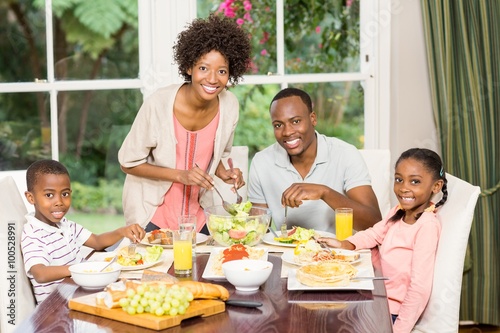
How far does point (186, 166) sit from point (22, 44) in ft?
3.78

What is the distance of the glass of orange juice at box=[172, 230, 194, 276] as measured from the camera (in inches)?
85.5

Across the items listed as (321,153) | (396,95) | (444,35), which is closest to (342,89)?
(396,95)

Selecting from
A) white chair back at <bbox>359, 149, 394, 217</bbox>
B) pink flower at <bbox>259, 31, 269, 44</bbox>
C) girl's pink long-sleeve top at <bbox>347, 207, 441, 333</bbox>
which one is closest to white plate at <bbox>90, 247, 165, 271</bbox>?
girl's pink long-sleeve top at <bbox>347, 207, 441, 333</bbox>

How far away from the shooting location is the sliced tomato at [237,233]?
2.47 meters

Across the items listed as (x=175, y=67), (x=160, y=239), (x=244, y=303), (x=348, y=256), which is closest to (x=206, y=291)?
(x=244, y=303)

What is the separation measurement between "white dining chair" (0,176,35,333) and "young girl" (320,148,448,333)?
2.98ft

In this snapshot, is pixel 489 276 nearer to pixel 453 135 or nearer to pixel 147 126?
pixel 453 135

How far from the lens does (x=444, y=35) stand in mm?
3631

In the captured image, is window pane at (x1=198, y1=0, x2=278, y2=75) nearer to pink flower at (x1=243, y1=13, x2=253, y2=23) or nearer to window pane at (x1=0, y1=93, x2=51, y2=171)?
pink flower at (x1=243, y1=13, x2=253, y2=23)

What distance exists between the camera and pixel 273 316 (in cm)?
180

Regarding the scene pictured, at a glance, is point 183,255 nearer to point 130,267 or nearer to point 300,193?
point 130,267

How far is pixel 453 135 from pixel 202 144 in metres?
1.32

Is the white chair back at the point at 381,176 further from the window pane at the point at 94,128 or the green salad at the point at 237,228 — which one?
the window pane at the point at 94,128

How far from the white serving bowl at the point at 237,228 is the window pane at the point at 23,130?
4.83ft
